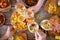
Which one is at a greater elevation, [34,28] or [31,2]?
[31,2]

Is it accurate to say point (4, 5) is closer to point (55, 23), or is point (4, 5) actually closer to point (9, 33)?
point (9, 33)

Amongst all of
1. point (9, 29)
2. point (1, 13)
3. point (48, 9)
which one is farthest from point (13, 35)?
point (48, 9)

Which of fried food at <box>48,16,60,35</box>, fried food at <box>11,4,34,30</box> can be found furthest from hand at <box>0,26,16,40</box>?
fried food at <box>48,16,60,35</box>

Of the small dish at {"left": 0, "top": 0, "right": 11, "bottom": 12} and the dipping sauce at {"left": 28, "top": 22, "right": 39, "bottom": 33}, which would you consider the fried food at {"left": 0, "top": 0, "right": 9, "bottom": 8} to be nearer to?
the small dish at {"left": 0, "top": 0, "right": 11, "bottom": 12}

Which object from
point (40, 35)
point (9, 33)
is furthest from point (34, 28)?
point (9, 33)

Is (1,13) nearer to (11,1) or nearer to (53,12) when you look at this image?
(11,1)

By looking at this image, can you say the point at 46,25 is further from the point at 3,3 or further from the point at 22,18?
the point at 3,3

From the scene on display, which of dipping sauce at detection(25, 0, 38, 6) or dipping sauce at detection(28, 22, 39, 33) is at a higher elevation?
dipping sauce at detection(25, 0, 38, 6)

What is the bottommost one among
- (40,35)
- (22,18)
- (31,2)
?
(40,35)

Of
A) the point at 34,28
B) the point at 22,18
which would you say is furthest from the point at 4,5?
the point at 34,28

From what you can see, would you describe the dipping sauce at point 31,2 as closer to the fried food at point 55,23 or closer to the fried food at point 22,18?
the fried food at point 22,18

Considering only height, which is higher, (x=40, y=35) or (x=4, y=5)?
(x=4, y=5)

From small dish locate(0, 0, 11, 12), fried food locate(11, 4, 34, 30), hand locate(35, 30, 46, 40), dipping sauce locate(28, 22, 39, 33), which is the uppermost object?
small dish locate(0, 0, 11, 12)
